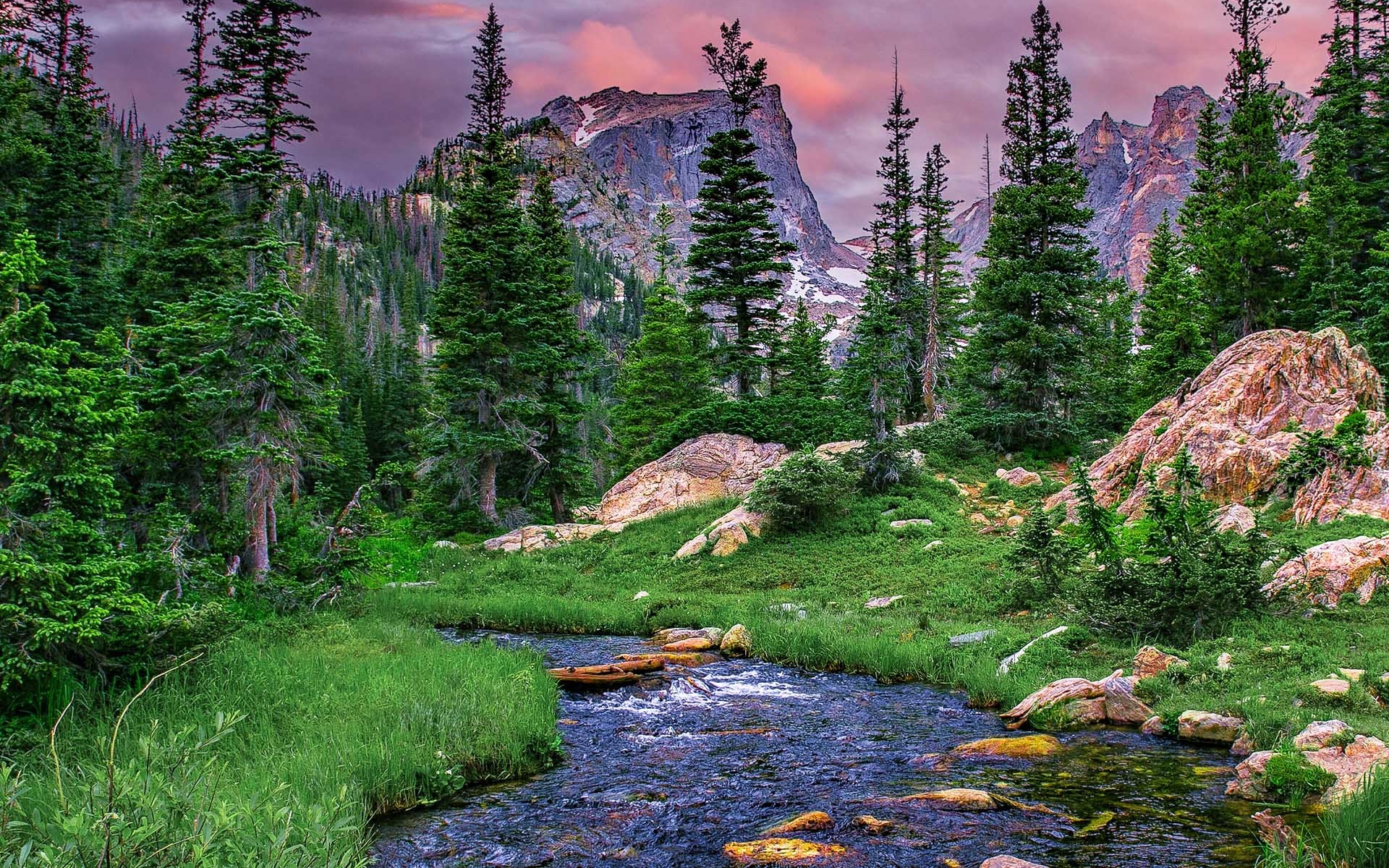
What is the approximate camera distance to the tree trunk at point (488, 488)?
96.8ft

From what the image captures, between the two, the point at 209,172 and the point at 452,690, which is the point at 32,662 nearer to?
the point at 452,690

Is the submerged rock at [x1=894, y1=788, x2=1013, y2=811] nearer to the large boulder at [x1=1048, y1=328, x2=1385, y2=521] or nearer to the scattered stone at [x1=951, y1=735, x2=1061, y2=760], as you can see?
the scattered stone at [x1=951, y1=735, x2=1061, y2=760]

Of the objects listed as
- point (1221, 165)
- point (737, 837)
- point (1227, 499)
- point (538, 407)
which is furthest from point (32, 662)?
point (1221, 165)

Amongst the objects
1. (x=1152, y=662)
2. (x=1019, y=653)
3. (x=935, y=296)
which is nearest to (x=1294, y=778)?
(x=1152, y=662)

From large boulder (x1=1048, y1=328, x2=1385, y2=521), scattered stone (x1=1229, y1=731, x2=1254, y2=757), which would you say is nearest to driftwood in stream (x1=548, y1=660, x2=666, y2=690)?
scattered stone (x1=1229, y1=731, x2=1254, y2=757)

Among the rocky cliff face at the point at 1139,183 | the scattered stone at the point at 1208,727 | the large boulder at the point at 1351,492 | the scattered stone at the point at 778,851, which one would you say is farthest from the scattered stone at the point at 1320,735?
the rocky cliff face at the point at 1139,183

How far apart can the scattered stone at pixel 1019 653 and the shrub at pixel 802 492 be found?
9.67 metres

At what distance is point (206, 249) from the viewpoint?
23.5 m

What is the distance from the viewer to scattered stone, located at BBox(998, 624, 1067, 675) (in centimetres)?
1088

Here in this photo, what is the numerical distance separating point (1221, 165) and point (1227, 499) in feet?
67.2

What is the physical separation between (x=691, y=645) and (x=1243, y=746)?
9.10m

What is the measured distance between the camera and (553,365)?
30.3m

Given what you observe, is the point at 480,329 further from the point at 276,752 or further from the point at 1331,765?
the point at 1331,765

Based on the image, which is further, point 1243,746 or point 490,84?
point 490,84
